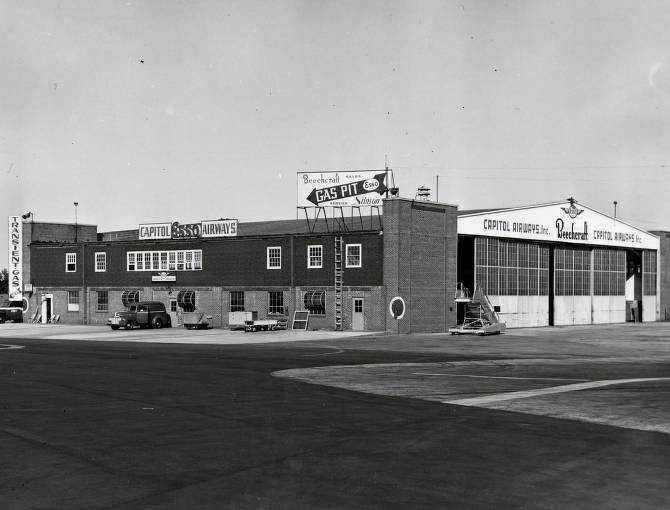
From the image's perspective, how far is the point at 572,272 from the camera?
6888cm

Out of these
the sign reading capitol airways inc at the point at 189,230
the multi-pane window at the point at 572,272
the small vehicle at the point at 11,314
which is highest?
the sign reading capitol airways inc at the point at 189,230

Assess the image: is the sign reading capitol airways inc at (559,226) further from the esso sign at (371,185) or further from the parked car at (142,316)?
the parked car at (142,316)

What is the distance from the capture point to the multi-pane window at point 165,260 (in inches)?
2569

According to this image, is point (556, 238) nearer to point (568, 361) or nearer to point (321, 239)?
point (321, 239)

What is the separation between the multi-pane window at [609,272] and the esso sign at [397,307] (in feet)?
86.3

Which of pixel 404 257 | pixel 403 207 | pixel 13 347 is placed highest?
pixel 403 207

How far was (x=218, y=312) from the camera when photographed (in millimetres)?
63281

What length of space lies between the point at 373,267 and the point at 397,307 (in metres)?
3.39

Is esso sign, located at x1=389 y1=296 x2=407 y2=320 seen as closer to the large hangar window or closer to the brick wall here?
the large hangar window

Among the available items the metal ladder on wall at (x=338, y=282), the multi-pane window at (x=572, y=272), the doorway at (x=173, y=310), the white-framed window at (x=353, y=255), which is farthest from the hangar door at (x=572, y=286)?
the doorway at (x=173, y=310)

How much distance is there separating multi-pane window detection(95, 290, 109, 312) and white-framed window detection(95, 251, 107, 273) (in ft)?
6.64

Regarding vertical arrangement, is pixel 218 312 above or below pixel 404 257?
below

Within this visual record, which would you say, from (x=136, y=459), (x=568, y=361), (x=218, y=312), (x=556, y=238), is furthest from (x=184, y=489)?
(x=556, y=238)

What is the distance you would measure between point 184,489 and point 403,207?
4511 centimetres
